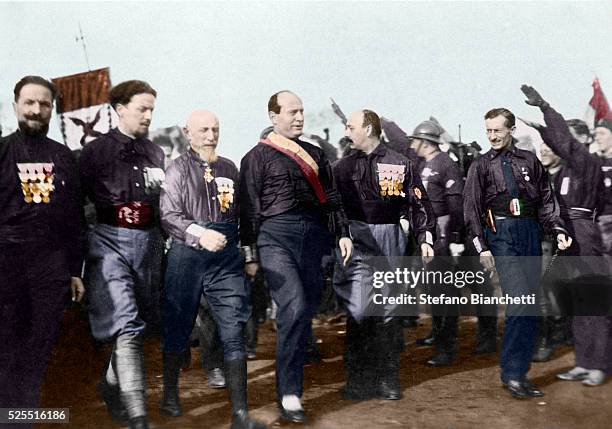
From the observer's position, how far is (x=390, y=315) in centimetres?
473

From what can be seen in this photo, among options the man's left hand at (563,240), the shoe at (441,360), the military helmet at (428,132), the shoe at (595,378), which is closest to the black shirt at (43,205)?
the military helmet at (428,132)

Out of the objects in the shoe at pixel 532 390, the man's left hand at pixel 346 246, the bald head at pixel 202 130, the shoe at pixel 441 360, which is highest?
the bald head at pixel 202 130

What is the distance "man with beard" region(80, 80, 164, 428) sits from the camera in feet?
13.1

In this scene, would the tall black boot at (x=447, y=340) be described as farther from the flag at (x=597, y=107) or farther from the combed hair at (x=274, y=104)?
the combed hair at (x=274, y=104)

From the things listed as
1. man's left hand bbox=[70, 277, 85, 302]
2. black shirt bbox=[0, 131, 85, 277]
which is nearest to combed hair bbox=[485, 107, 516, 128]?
black shirt bbox=[0, 131, 85, 277]

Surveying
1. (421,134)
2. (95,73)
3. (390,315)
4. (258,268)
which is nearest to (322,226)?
(258,268)

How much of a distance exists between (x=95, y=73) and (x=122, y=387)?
215 centimetres

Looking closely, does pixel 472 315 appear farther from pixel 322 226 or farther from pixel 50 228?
pixel 50 228

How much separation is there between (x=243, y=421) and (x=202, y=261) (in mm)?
902

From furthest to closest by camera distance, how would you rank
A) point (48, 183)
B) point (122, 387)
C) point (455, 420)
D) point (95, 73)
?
point (95, 73), point (455, 420), point (48, 183), point (122, 387)

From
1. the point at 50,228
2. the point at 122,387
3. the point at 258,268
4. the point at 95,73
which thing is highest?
the point at 95,73

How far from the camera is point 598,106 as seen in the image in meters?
5.34

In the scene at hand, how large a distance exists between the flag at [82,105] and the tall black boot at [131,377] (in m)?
1.55

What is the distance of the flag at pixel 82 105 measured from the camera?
4949 mm
